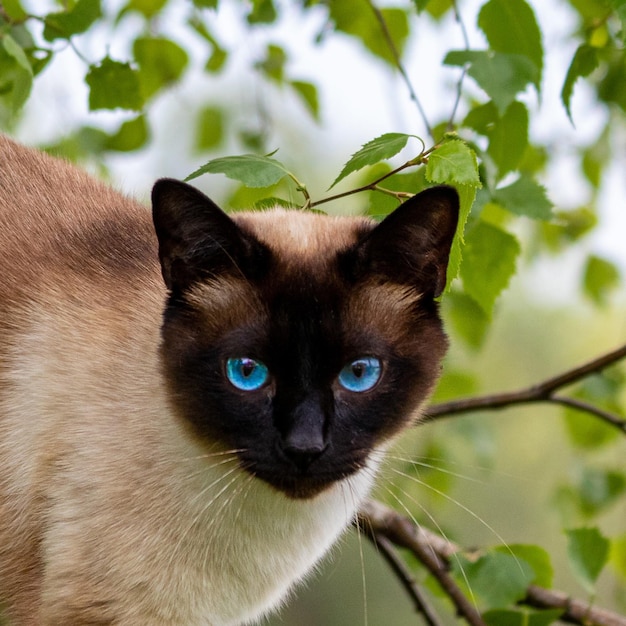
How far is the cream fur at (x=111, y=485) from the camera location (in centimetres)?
194

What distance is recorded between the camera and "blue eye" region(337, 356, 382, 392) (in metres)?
1.81

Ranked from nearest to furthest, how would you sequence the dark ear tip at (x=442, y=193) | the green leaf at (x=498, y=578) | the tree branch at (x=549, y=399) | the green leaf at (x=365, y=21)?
1. the dark ear tip at (x=442, y=193)
2. the green leaf at (x=498, y=578)
3. the tree branch at (x=549, y=399)
4. the green leaf at (x=365, y=21)

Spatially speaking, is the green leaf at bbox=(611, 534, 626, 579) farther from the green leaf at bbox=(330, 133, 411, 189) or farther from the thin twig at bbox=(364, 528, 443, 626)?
the green leaf at bbox=(330, 133, 411, 189)

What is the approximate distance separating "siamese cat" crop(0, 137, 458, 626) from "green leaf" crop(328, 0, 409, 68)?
964 millimetres

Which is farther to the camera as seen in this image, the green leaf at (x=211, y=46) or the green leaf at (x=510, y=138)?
the green leaf at (x=211, y=46)

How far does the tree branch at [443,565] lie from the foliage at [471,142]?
51 millimetres

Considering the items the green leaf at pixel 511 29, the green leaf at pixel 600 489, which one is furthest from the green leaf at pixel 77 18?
the green leaf at pixel 600 489

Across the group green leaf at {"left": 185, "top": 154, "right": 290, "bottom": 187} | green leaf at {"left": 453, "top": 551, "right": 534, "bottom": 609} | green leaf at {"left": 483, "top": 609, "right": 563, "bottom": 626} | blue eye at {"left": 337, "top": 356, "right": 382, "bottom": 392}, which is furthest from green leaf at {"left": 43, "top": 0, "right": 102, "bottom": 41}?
green leaf at {"left": 483, "top": 609, "right": 563, "bottom": 626}

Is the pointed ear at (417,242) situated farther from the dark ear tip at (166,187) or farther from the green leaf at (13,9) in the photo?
the green leaf at (13,9)

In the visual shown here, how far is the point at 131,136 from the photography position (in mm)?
2930

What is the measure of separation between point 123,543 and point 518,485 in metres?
6.34

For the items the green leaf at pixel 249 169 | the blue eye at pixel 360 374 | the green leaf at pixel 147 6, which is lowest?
the blue eye at pixel 360 374

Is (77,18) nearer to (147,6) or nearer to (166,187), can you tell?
(166,187)

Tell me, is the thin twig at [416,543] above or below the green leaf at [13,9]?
below
